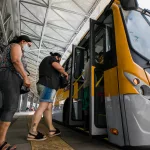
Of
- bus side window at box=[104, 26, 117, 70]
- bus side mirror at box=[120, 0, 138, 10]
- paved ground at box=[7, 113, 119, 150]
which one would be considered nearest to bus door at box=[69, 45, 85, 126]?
paved ground at box=[7, 113, 119, 150]

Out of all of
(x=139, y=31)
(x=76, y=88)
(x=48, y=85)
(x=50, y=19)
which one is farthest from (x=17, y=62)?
(x=50, y=19)

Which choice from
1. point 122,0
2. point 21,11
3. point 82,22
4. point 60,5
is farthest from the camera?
point 21,11

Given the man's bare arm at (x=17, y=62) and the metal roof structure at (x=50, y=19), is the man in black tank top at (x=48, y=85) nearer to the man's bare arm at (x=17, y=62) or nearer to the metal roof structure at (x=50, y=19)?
the man's bare arm at (x=17, y=62)

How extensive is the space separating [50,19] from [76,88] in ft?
22.6

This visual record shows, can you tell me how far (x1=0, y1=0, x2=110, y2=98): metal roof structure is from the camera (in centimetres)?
813

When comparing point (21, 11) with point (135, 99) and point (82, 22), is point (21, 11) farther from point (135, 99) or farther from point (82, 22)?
point (135, 99)

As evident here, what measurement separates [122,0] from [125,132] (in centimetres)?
179

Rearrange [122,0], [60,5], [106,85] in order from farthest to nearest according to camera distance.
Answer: [60,5] → [106,85] → [122,0]

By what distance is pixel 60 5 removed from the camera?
8.41m

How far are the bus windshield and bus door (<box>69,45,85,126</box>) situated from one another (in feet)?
5.52

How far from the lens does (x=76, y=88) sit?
4.12 metres

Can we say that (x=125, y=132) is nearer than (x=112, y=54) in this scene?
Yes

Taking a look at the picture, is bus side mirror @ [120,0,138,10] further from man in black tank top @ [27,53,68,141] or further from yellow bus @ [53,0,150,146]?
man in black tank top @ [27,53,68,141]

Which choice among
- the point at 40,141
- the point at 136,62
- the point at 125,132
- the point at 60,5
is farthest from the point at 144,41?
the point at 60,5
